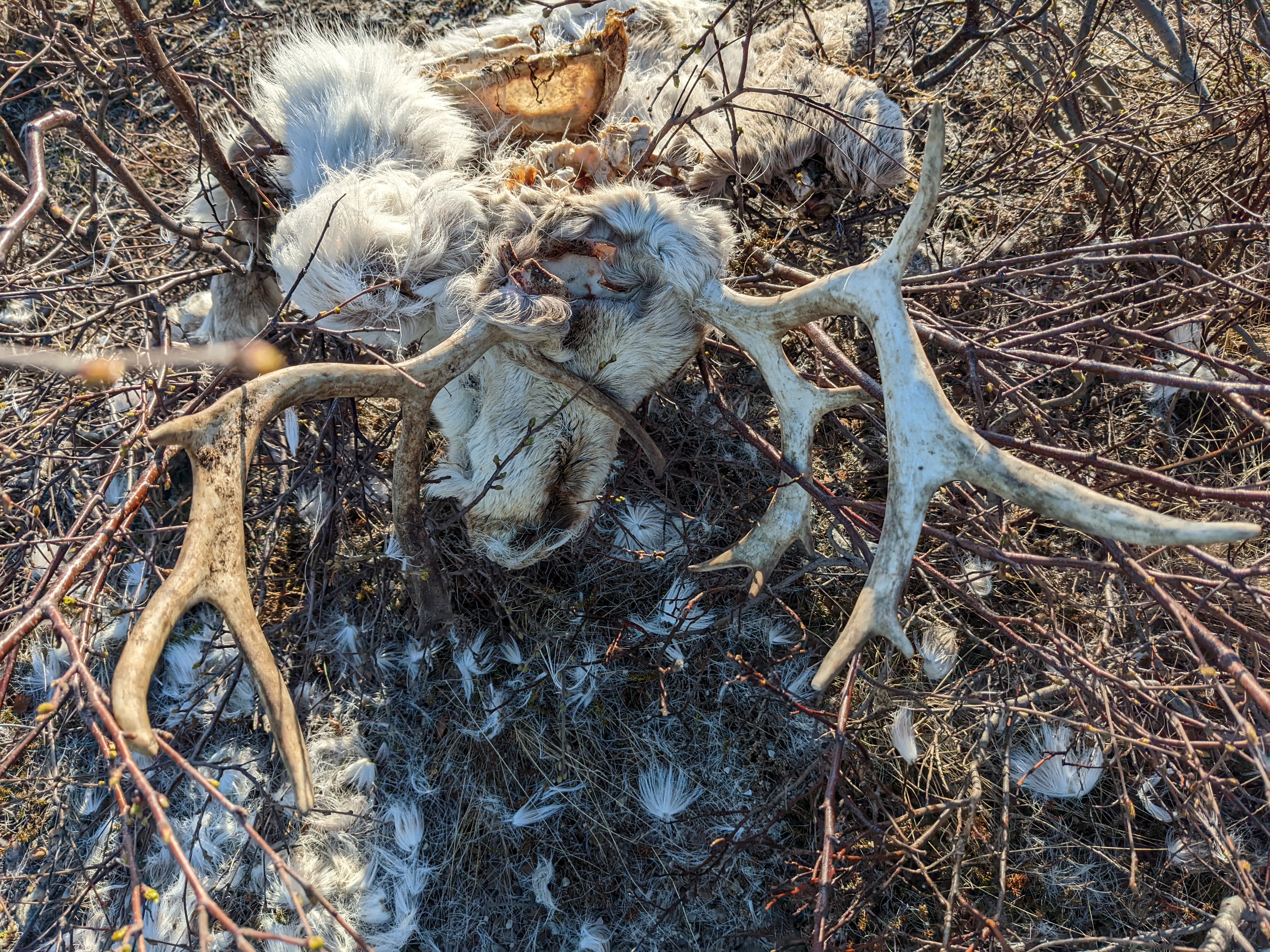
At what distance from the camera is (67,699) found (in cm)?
351

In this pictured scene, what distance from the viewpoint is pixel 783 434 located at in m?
→ 2.35

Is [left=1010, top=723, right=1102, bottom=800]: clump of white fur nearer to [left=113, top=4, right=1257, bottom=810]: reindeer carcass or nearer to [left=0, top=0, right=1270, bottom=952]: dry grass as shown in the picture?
[left=0, top=0, right=1270, bottom=952]: dry grass

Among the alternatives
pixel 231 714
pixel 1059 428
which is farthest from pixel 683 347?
pixel 231 714

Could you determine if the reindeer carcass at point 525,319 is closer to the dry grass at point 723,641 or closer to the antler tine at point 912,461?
the antler tine at point 912,461

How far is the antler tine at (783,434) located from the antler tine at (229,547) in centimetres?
110

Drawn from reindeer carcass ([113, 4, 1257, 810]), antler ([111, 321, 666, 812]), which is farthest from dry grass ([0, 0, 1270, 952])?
antler ([111, 321, 666, 812])

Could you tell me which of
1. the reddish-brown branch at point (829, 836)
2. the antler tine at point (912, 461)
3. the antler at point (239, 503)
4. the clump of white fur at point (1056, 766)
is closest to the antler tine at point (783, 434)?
the antler tine at point (912, 461)

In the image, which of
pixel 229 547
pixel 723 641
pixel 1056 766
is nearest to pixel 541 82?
pixel 229 547

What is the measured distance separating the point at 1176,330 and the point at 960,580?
1537 millimetres

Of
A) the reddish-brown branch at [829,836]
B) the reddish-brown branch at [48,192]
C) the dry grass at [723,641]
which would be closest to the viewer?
the reddish-brown branch at [48,192]

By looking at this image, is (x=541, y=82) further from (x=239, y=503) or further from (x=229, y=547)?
(x=229, y=547)

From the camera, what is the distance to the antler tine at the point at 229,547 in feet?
5.30

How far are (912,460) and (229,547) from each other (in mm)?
1721

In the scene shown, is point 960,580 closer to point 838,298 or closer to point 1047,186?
point 838,298
